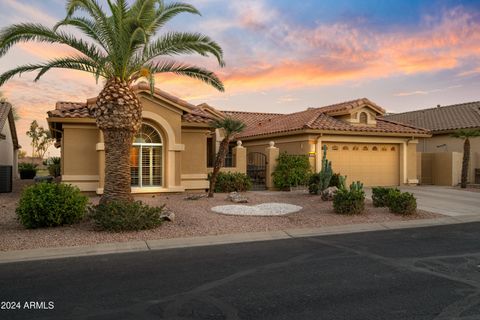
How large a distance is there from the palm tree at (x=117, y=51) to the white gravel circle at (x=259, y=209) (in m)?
3.50

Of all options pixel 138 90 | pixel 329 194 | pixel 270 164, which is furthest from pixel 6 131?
pixel 329 194

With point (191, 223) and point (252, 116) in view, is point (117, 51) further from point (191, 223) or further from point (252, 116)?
point (252, 116)

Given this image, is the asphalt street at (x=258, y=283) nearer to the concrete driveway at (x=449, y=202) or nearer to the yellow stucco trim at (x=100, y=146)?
the concrete driveway at (x=449, y=202)

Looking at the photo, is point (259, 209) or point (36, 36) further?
point (259, 209)

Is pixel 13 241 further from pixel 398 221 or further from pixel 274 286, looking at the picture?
pixel 398 221

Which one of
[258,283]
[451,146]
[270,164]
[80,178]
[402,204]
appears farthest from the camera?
[451,146]

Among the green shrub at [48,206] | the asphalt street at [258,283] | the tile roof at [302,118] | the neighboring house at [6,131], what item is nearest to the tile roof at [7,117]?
the neighboring house at [6,131]

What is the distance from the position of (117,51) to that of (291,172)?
11.3 metres

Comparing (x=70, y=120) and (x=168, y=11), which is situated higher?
A: (x=168, y=11)

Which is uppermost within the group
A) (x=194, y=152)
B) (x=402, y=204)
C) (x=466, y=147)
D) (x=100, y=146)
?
(x=466, y=147)

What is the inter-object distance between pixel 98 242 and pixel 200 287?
13.3ft

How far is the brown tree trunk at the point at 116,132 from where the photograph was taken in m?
11.1

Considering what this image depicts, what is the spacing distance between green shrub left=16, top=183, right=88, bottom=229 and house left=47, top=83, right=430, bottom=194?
519 cm

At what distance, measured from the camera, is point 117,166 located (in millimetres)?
11211
